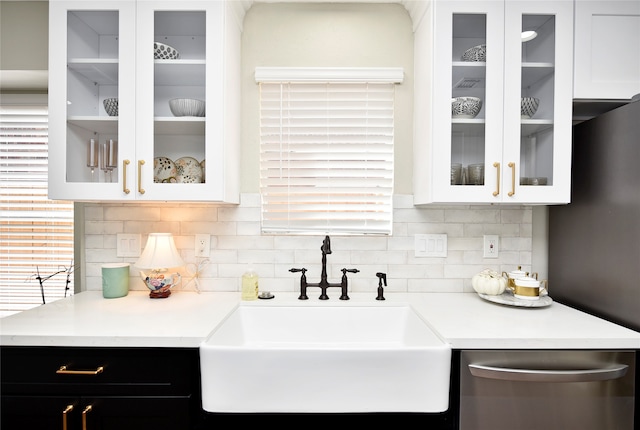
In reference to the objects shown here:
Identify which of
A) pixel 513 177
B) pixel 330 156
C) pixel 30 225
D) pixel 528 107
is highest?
pixel 528 107

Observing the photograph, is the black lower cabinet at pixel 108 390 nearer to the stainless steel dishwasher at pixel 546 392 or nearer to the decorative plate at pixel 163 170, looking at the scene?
the stainless steel dishwasher at pixel 546 392

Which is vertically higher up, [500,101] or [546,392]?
[500,101]

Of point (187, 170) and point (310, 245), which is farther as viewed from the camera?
point (310, 245)

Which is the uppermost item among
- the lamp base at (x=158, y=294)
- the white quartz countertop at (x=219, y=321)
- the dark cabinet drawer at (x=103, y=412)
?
the lamp base at (x=158, y=294)

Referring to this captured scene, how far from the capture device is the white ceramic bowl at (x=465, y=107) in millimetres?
1499

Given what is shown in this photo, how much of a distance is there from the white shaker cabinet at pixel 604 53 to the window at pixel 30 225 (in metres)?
2.76

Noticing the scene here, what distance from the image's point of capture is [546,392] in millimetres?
1159

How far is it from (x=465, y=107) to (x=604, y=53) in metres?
0.63

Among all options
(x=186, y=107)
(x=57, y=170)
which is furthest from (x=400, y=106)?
(x=57, y=170)

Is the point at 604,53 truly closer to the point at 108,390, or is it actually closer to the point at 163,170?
the point at 163,170

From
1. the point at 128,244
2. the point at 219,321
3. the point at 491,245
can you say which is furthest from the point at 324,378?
the point at 128,244

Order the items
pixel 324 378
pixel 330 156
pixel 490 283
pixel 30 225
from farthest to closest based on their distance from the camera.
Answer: pixel 30 225 → pixel 330 156 → pixel 490 283 → pixel 324 378

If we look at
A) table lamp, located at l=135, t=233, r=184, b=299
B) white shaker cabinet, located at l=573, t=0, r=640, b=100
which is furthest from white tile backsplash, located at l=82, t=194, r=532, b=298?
white shaker cabinet, located at l=573, t=0, r=640, b=100

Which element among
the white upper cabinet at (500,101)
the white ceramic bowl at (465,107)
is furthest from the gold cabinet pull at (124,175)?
the white ceramic bowl at (465,107)
